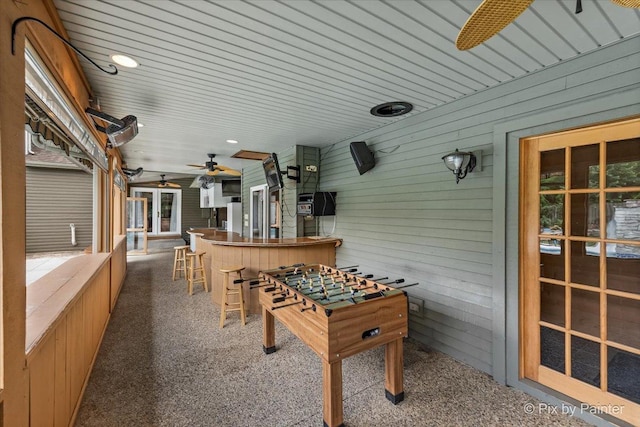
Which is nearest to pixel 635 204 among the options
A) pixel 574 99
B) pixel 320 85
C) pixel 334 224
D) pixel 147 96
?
pixel 574 99

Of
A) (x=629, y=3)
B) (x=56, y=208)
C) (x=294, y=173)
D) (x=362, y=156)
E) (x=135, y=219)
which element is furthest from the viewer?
(x=135, y=219)

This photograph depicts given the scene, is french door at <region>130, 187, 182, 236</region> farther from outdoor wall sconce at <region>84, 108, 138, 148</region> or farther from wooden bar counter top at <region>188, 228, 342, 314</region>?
outdoor wall sconce at <region>84, 108, 138, 148</region>

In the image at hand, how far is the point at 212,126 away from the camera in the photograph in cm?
371

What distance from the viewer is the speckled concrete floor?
196 cm

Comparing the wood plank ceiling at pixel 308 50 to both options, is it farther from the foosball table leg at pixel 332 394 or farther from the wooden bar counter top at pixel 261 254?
the foosball table leg at pixel 332 394

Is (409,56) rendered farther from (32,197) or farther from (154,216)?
(154,216)

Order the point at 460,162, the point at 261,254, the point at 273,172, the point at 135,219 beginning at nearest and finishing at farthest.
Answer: the point at 460,162, the point at 261,254, the point at 273,172, the point at 135,219

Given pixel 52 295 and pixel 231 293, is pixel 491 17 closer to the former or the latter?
pixel 52 295

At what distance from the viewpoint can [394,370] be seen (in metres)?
2.10

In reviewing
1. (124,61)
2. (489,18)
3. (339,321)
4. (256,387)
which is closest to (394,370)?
(339,321)

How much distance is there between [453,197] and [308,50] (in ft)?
6.41

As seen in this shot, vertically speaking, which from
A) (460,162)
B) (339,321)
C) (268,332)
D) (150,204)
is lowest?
(268,332)

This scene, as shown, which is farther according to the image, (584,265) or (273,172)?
(273,172)

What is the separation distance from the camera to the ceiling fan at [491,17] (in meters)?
0.96
